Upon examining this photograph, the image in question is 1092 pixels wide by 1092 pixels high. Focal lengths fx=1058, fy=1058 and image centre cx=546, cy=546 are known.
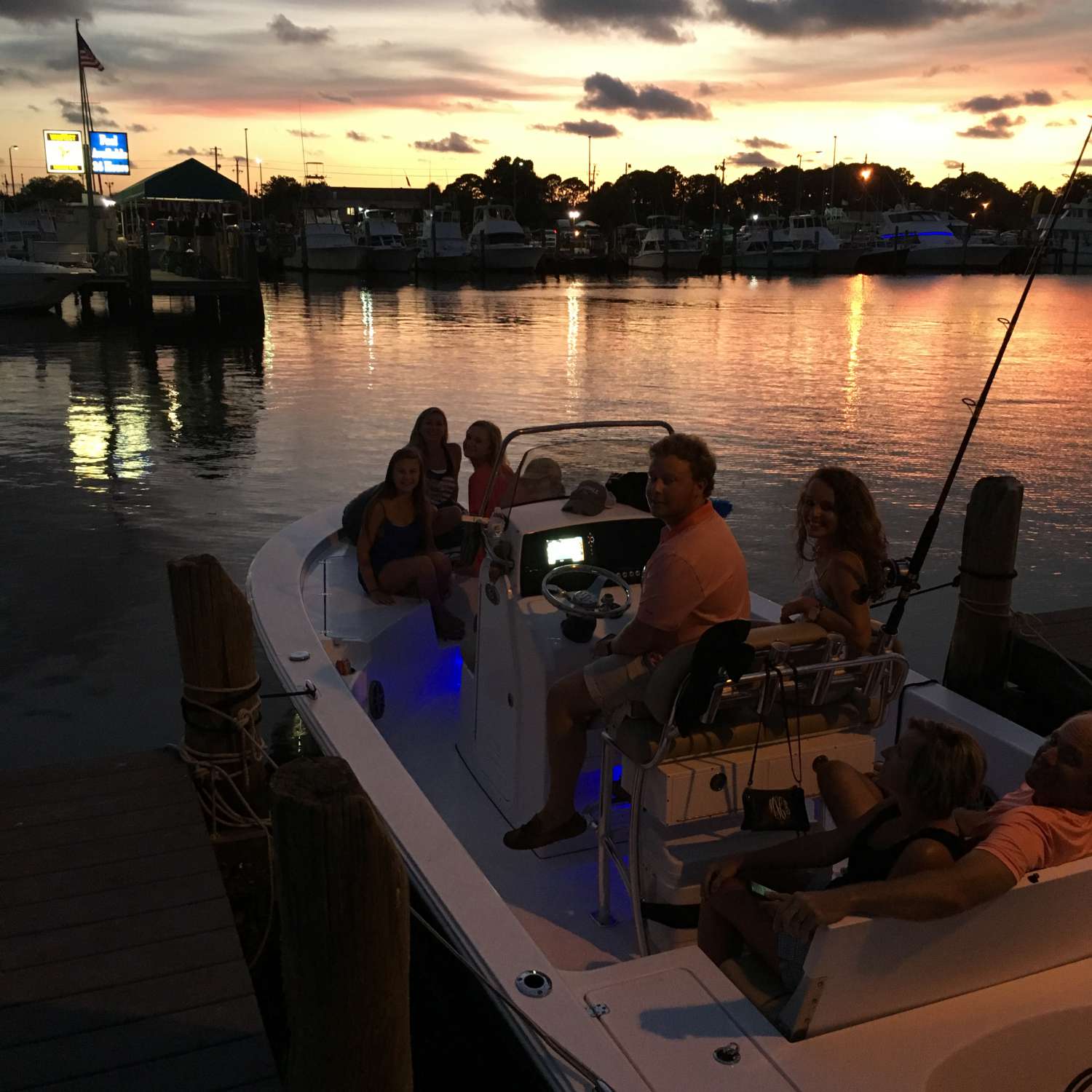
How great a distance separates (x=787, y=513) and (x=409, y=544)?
6719mm

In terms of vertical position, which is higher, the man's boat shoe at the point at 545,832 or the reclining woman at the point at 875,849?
the reclining woman at the point at 875,849

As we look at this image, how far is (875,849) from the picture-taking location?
236 cm

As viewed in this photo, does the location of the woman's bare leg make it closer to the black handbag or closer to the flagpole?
the black handbag

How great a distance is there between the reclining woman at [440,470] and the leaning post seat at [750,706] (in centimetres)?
279

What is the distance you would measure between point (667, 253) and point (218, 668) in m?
77.4

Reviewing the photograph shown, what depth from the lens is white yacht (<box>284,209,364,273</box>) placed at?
68.5 meters

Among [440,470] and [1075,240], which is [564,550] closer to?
[440,470]

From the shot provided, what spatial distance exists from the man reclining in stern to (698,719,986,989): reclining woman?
6cm

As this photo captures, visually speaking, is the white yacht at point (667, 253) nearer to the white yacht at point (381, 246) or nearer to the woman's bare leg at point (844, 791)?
the white yacht at point (381, 246)

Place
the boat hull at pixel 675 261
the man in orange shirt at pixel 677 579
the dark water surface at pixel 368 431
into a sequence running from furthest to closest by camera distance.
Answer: the boat hull at pixel 675 261 → the dark water surface at pixel 368 431 → the man in orange shirt at pixel 677 579

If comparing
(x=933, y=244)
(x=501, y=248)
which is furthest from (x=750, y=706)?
(x=933, y=244)

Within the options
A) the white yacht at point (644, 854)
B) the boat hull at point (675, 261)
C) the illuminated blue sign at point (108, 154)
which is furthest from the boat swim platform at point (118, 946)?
the boat hull at point (675, 261)

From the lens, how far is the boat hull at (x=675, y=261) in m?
77.6

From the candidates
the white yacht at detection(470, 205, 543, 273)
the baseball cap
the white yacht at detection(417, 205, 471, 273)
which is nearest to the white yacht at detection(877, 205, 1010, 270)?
the white yacht at detection(470, 205, 543, 273)
